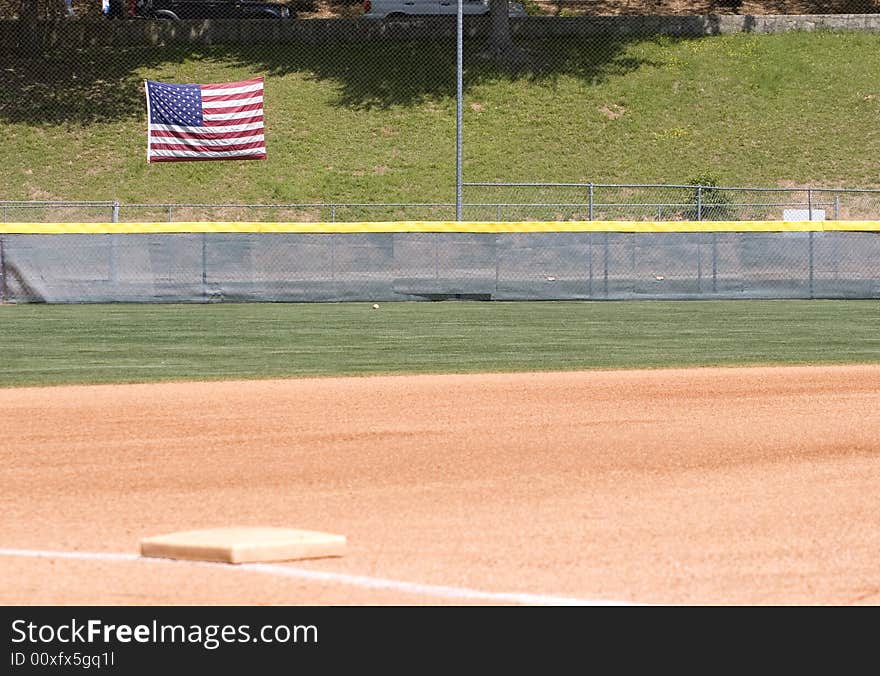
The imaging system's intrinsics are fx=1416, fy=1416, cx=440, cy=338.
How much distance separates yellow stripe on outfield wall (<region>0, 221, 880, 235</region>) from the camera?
23.4m

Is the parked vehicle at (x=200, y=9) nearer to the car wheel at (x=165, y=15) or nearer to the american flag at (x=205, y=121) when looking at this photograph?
the car wheel at (x=165, y=15)

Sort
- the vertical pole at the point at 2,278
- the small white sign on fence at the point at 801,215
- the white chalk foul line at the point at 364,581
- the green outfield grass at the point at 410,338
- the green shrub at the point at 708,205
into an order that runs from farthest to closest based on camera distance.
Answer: the green shrub at the point at 708,205 → the small white sign on fence at the point at 801,215 → the vertical pole at the point at 2,278 → the green outfield grass at the point at 410,338 → the white chalk foul line at the point at 364,581

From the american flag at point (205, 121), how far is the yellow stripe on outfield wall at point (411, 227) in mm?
3028

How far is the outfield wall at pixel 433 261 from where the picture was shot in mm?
23469

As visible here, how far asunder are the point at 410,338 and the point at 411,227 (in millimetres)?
6726

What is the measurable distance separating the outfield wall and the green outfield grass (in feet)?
1.71

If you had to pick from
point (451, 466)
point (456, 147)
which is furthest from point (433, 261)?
point (451, 466)

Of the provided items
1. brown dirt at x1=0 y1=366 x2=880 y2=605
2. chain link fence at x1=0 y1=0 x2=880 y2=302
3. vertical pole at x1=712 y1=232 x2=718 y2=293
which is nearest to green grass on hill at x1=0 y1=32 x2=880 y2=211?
chain link fence at x1=0 y1=0 x2=880 y2=302

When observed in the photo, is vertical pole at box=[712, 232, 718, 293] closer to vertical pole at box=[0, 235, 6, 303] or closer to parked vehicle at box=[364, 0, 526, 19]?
vertical pole at box=[0, 235, 6, 303]

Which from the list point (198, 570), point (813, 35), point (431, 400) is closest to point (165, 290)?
point (431, 400)

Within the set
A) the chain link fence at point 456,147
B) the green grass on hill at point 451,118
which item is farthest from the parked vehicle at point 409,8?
the green grass on hill at point 451,118

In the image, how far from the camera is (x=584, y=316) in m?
21.5

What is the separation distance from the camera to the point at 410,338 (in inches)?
698

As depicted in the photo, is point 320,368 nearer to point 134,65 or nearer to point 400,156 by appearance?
point 400,156
